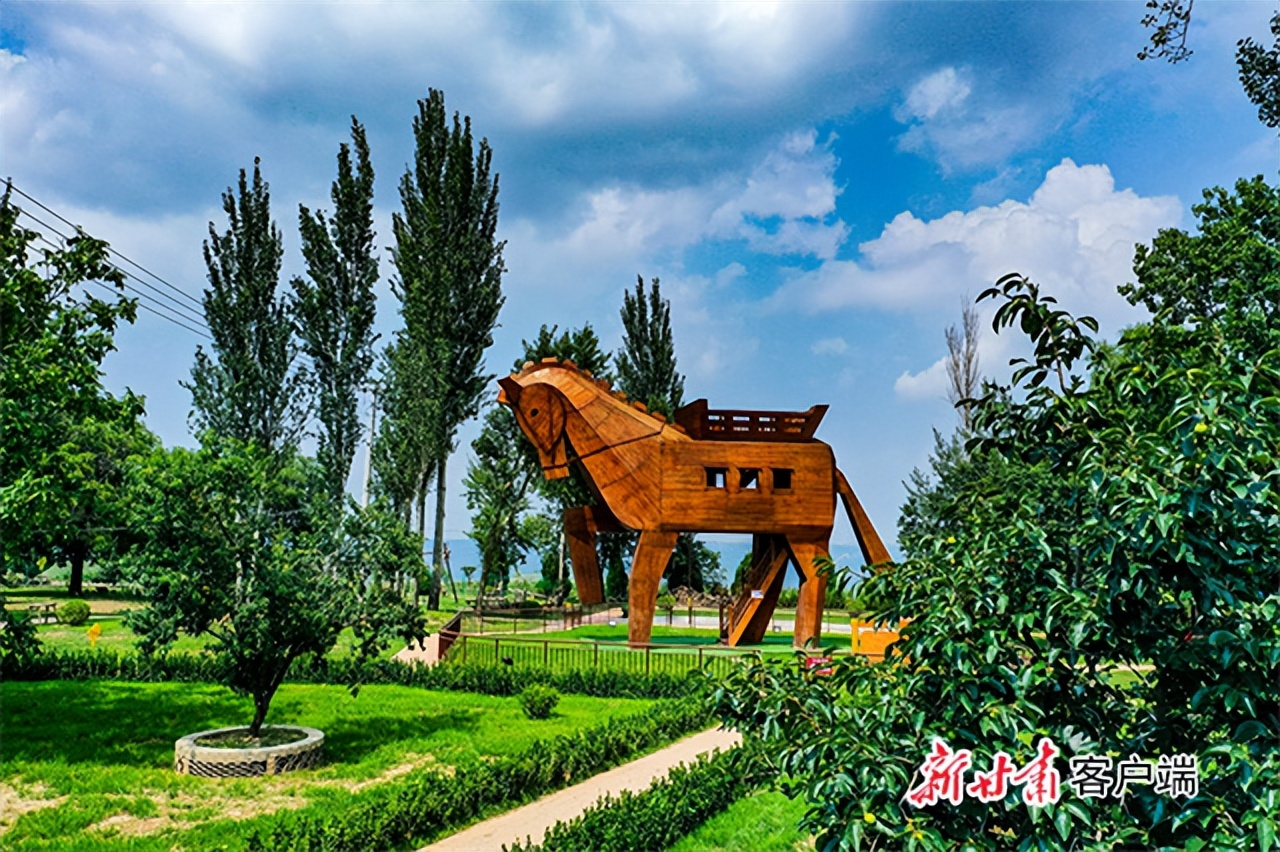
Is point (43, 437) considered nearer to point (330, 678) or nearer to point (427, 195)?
point (330, 678)

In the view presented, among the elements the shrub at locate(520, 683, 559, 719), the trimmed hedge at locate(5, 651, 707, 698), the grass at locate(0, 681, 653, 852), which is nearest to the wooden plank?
the trimmed hedge at locate(5, 651, 707, 698)

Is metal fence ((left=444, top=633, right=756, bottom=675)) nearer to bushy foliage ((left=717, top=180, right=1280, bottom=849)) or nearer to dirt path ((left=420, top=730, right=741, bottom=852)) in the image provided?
dirt path ((left=420, top=730, right=741, bottom=852))

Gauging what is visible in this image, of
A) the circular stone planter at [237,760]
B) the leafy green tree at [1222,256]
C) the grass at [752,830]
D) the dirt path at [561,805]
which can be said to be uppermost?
the leafy green tree at [1222,256]

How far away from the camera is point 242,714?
47.8ft

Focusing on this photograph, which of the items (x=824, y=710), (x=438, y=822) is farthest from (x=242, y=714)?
(x=824, y=710)

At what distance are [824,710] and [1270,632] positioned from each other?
195 centimetres

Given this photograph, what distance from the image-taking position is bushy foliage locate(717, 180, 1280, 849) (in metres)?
3.75

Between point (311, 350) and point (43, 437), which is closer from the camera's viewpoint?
point (43, 437)

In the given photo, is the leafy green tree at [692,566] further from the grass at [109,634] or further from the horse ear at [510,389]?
the horse ear at [510,389]

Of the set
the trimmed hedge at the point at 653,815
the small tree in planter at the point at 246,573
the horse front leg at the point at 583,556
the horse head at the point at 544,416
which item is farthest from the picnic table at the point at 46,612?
the trimmed hedge at the point at 653,815

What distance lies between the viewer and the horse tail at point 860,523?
2011 centimetres

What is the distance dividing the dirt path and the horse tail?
28.2 ft

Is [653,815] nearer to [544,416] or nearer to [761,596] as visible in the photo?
[544,416]

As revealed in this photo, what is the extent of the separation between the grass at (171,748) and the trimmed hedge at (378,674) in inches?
16.2
